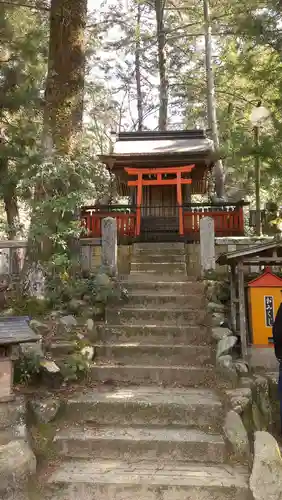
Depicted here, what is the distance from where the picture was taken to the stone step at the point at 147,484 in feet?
11.8

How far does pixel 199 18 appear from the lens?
661 inches

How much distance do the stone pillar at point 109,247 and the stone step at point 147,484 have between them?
4.50 m

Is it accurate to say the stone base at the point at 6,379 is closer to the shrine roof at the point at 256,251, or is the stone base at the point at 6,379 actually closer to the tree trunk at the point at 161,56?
the shrine roof at the point at 256,251

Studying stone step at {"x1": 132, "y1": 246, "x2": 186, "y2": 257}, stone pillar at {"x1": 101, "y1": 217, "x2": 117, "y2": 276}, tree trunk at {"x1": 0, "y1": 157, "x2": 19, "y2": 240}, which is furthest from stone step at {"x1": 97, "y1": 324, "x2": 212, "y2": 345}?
tree trunk at {"x1": 0, "y1": 157, "x2": 19, "y2": 240}

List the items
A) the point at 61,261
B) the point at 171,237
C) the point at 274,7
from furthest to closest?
the point at 171,237
the point at 274,7
the point at 61,261

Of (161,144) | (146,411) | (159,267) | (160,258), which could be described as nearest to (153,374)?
(146,411)

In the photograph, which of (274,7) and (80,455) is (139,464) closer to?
(80,455)

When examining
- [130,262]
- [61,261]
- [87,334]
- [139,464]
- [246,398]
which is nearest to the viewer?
[139,464]

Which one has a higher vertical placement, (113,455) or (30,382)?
(30,382)

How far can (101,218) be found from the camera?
11039 mm

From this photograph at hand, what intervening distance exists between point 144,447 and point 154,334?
2241mm

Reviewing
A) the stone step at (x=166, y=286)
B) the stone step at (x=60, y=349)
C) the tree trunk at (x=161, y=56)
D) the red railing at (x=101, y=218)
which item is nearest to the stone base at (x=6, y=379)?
the stone step at (x=60, y=349)

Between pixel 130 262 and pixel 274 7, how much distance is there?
6.22m

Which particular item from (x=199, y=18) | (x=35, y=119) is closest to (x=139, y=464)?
(x=35, y=119)
